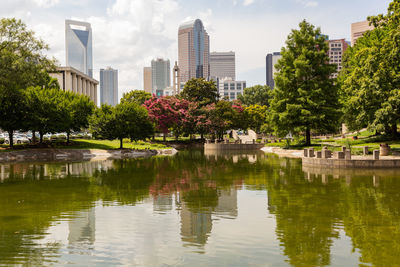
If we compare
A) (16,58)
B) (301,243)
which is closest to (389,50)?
(301,243)

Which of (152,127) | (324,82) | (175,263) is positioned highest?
(324,82)

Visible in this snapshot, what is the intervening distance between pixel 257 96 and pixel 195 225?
453 ft

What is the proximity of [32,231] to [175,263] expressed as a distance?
18.5ft

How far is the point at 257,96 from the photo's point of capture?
482 feet

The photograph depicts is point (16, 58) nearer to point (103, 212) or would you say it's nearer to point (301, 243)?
point (103, 212)

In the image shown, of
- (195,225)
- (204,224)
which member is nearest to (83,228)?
(195,225)

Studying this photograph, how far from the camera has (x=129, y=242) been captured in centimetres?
1059

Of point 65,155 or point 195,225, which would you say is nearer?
point 195,225

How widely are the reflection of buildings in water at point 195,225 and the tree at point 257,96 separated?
134059mm

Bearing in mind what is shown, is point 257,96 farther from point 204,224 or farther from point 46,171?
point 204,224

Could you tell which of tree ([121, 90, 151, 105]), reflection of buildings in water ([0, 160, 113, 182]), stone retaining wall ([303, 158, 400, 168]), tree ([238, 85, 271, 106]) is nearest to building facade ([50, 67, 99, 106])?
tree ([121, 90, 151, 105])

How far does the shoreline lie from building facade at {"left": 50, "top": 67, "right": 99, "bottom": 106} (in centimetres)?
8454

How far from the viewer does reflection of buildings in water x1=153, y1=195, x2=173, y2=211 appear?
15.2 metres

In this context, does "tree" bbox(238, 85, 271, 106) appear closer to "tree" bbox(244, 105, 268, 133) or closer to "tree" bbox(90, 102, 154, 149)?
"tree" bbox(244, 105, 268, 133)
